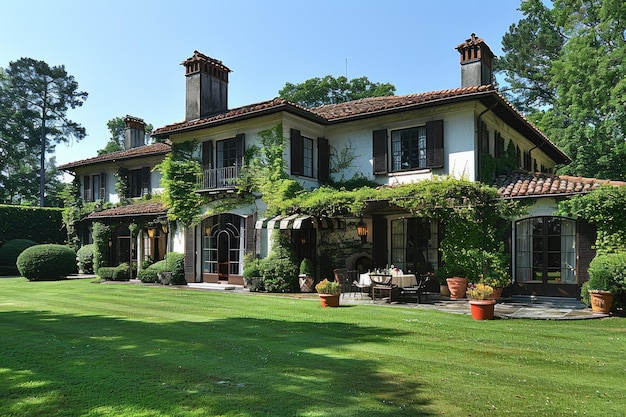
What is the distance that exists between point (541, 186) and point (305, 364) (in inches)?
480

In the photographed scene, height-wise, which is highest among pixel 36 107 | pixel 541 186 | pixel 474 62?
pixel 36 107

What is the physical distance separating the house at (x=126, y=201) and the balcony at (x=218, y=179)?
11.0ft

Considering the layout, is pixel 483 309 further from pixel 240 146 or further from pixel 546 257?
pixel 240 146

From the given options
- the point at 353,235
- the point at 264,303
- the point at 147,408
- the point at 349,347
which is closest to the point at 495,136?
the point at 353,235

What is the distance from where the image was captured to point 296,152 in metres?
19.8

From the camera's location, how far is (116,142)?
6588 centimetres

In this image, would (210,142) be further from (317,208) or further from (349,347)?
(349,347)

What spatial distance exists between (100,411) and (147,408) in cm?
47

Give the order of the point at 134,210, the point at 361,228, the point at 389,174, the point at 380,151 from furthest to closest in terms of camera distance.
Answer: the point at 134,210 < the point at 380,151 < the point at 389,174 < the point at 361,228

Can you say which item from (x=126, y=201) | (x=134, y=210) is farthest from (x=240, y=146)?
(x=126, y=201)

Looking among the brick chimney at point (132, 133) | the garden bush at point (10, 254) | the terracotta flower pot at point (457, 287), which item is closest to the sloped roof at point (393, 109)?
the terracotta flower pot at point (457, 287)

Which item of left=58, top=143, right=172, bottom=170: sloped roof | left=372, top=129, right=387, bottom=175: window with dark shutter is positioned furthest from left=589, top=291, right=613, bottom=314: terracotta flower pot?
left=58, top=143, right=172, bottom=170: sloped roof

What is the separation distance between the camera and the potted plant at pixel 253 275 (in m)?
18.6

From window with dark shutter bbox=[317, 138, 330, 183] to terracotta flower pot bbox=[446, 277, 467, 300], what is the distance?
293 inches
